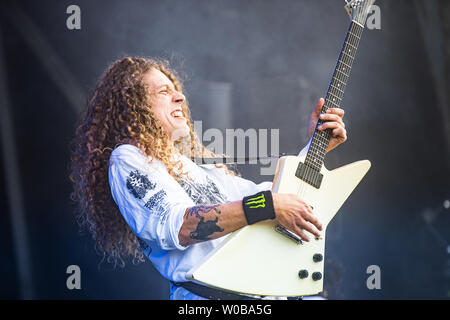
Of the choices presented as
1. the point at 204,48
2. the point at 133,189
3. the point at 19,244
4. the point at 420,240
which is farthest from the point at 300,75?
the point at 19,244

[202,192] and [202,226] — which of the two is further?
[202,192]

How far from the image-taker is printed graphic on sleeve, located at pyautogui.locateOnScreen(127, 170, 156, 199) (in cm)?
152

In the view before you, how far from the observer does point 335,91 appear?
1.84 m

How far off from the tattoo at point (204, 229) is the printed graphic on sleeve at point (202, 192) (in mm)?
291

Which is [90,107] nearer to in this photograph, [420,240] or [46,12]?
[46,12]

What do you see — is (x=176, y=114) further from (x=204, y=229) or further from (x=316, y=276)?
(x=316, y=276)

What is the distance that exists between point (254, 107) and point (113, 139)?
62.4 inches

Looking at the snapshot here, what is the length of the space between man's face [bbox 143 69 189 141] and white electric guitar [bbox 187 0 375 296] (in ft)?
1.65
